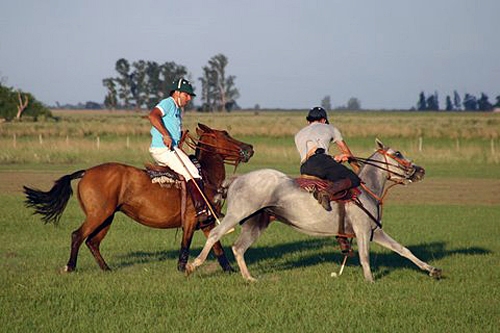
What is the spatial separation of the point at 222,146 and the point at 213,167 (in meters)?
0.35

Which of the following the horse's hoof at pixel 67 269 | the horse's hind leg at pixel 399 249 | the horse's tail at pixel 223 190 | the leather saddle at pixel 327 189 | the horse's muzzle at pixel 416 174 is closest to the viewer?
the leather saddle at pixel 327 189

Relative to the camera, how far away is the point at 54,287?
10.9 meters

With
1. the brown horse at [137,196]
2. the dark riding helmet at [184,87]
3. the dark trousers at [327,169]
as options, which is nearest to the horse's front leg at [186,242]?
the brown horse at [137,196]

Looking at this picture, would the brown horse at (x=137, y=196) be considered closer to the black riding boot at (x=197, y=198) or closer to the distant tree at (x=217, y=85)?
the black riding boot at (x=197, y=198)

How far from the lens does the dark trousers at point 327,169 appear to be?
37.8ft

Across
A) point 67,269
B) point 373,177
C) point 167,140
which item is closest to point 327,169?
point 373,177

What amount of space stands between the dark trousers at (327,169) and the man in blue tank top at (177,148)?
183cm

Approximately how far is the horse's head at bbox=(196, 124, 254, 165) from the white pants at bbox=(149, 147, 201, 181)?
1.87 ft

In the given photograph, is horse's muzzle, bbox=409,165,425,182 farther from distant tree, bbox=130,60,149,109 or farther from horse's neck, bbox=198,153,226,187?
distant tree, bbox=130,60,149,109

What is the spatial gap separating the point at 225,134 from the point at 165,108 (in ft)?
4.18

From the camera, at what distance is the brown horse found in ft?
40.1

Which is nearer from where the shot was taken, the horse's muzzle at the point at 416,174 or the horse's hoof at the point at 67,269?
the horse's hoof at the point at 67,269

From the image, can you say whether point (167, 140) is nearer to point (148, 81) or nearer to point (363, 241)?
point (363, 241)

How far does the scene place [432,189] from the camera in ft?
99.6
